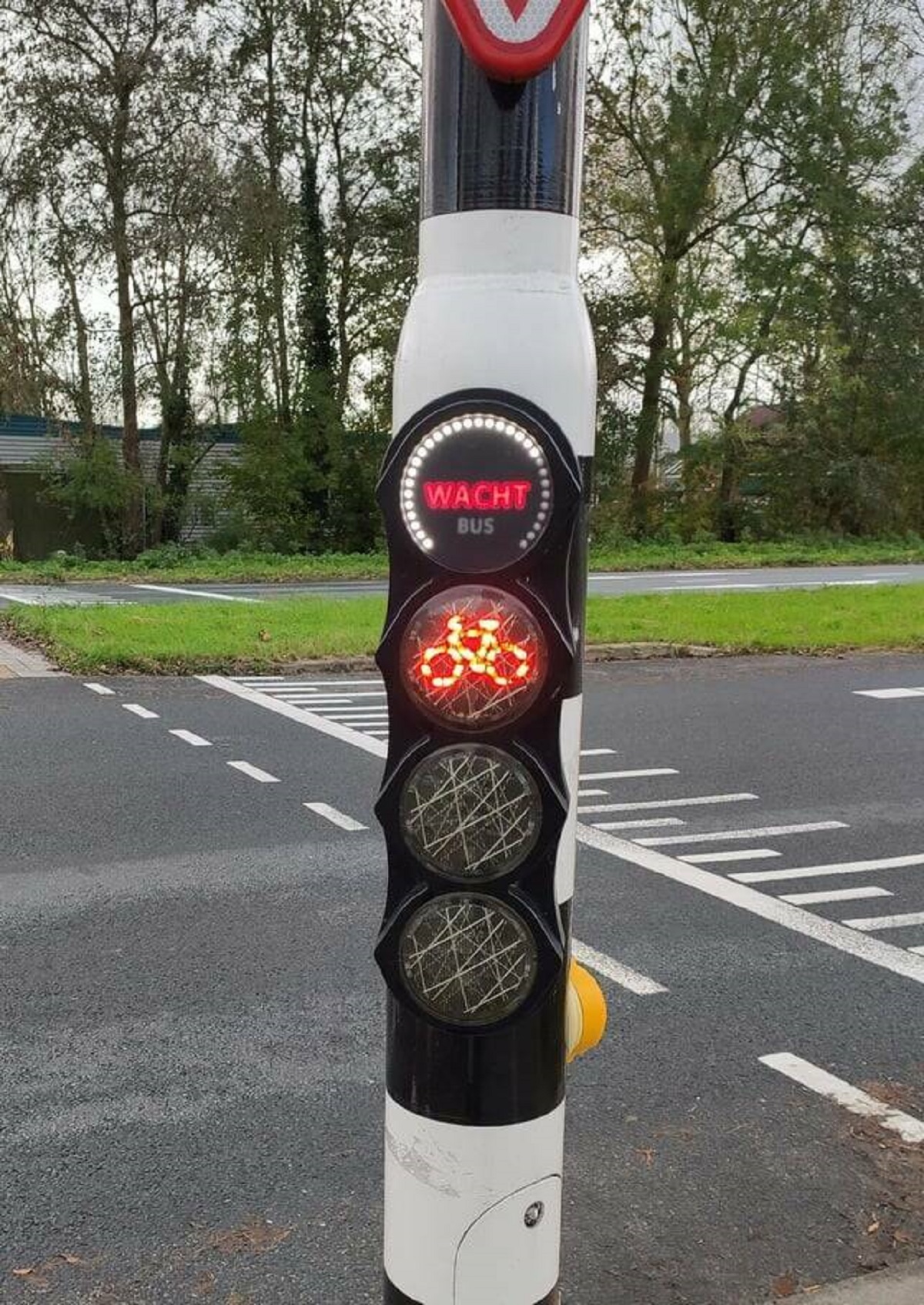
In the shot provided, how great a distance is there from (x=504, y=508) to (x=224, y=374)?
29.7 meters

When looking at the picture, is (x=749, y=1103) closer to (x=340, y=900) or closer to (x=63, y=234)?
(x=340, y=900)

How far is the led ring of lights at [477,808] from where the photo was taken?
1.58 metres

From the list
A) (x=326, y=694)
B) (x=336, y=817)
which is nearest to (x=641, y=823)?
(x=336, y=817)

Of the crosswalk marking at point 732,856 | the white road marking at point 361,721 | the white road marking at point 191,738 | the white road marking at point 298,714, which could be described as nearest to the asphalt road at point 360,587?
the white road marking at point 298,714

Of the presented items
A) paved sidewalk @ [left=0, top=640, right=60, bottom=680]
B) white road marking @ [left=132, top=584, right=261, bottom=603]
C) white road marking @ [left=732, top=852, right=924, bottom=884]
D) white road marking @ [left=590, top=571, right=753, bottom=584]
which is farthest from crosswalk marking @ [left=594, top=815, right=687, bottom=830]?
white road marking @ [left=590, top=571, right=753, bottom=584]

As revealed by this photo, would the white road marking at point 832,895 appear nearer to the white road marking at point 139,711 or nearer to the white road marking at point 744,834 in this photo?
the white road marking at point 744,834

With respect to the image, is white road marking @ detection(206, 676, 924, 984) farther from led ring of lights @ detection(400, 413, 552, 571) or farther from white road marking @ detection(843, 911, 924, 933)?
led ring of lights @ detection(400, 413, 552, 571)

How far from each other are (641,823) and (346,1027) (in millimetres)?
3133

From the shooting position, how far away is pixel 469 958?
1638mm

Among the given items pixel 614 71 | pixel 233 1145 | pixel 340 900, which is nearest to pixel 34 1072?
pixel 233 1145

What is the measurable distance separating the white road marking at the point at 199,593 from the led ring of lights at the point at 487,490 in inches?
670

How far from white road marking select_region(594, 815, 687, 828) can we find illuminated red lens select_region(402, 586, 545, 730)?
5.64 meters

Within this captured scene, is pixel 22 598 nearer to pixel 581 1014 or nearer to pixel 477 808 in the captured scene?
pixel 581 1014

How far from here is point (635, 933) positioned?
537 centimetres
